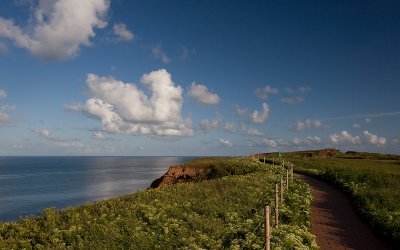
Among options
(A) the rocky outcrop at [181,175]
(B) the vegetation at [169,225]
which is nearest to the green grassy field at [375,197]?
(B) the vegetation at [169,225]

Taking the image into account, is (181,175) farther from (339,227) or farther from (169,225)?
(169,225)

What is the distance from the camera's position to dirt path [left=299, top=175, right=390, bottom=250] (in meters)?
16.4

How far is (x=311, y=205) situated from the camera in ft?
80.5

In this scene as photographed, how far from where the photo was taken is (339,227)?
62.8 feet

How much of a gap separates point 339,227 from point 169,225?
9.28 metres

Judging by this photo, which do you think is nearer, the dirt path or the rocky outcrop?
the dirt path

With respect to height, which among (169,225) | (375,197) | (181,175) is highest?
(375,197)

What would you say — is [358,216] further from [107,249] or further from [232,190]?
[107,249]

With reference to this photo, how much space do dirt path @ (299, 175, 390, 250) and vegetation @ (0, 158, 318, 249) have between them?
0.88 meters

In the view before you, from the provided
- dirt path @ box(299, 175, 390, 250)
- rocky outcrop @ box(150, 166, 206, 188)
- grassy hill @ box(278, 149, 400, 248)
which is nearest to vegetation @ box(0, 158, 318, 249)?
dirt path @ box(299, 175, 390, 250)

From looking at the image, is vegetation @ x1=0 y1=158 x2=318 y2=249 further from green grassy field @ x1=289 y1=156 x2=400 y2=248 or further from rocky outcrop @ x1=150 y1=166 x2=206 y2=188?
rocky outcrop @ x1=150 y1=166 x2=206 y2=188

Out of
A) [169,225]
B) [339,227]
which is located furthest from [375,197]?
[169,225]

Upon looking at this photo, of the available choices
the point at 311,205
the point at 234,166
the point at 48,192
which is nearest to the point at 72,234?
the point at 311,205

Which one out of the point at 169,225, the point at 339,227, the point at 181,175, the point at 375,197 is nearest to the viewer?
the point at 169,225
